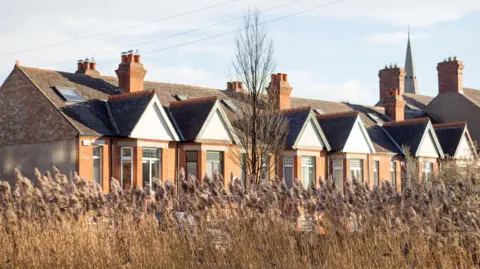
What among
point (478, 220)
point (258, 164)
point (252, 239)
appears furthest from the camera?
point (258, 164)

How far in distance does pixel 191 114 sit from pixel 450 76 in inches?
1037

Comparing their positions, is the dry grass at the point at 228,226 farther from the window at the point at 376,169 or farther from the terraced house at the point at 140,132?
the window at the point at 376,169

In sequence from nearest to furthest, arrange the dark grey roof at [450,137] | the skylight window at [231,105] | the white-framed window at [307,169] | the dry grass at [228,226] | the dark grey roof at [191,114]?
the dry grass at [228,226] < the dark grey roof at [191,114] < the skylight window at [231,105] < the white-framed window at [307,169] < the dark grey roof at [450,137]

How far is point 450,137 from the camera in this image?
46.4m

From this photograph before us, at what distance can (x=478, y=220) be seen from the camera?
9328 millimetres

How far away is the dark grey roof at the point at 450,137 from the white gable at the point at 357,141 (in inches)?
316

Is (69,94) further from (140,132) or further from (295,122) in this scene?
(295,122)

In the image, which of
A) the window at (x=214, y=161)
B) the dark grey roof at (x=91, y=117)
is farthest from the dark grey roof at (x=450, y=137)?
the dark grey roof at (x=91, y=117)

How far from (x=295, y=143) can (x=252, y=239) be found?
24.2 meters

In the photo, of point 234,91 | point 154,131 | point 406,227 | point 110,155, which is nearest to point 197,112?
point 154,131

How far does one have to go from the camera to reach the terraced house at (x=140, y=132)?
2964cm

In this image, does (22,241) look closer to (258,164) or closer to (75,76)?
(258,164)

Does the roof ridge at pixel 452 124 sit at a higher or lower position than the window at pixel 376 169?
higher

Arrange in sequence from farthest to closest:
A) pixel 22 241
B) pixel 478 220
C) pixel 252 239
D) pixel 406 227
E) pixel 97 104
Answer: pixel 97 104
pixel 22 241
pixel 252 239
pixel 406 227
pixel 478 220
